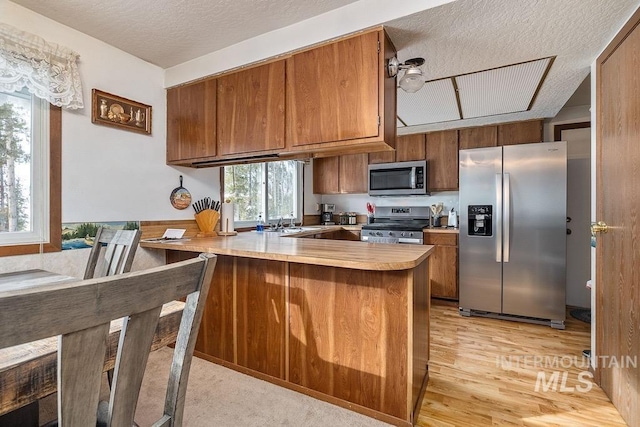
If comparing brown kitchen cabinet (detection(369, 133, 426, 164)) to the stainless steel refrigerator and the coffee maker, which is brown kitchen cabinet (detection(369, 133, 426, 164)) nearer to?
the stainless steel refrigerator

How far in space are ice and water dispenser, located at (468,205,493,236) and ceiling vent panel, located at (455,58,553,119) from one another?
1.03 m

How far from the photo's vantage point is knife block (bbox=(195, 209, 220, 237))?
276 centimetres

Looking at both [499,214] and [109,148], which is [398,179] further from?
[109,148]

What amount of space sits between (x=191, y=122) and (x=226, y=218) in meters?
0.91

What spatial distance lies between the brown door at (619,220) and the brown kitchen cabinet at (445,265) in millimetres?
1620

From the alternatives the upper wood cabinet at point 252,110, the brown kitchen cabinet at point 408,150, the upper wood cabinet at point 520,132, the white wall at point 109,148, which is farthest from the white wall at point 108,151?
the upper wood cabinet at point 520,132

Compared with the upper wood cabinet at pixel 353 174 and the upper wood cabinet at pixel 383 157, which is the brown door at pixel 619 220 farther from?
the upper wood cabinet at pixel 353 174

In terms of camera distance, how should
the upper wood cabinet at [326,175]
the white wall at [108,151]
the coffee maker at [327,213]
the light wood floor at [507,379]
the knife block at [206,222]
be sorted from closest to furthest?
the light wood floor at [507,379]
the white wall at [108,151]
the knife block at [206,222]
the upper wood cabinet at [326,175]
the coffee maker at [327,213]

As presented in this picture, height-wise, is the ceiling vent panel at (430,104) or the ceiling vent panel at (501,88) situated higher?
the ceiling vent panel at (430,104)

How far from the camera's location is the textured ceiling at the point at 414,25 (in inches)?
62.1

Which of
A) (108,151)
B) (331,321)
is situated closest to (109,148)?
(108,151)

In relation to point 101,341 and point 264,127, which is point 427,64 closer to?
point 264,127

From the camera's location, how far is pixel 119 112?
2.26 m

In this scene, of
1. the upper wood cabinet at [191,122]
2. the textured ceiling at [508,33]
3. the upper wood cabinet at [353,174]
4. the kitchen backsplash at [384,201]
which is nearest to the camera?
the textured ceiling at [508,33]
